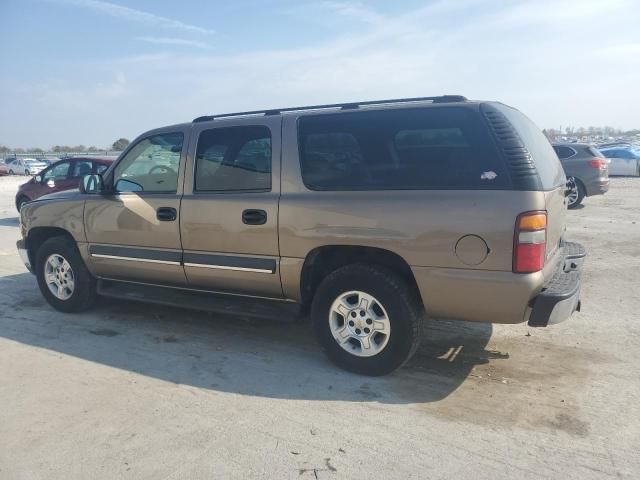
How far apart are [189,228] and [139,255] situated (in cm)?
71

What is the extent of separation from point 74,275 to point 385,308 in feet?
11.2

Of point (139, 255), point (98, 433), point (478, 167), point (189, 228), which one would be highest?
point (478, 167)

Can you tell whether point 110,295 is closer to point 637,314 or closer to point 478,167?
point 478,167

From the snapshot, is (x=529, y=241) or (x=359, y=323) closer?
(x=529, y=241)

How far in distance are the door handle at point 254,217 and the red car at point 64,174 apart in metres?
8.62

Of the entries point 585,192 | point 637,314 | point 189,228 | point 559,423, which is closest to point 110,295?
point 189,228

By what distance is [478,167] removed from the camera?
3457 mm

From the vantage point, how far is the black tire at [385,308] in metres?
3.75

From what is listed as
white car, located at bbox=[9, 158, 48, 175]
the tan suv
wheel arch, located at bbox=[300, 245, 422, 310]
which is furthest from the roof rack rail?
white car, located at bbox=[9, 158, 48, 175]

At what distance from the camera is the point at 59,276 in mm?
5555

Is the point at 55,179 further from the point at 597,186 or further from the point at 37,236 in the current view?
the point at 597,186

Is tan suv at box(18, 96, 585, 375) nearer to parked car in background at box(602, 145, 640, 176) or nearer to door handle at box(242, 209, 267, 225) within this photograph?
door handle at box(242, 209, 267, 225)

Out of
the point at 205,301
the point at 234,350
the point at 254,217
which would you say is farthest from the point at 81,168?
the point at 254,217

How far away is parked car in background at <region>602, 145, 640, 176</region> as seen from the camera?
74.6 ft
